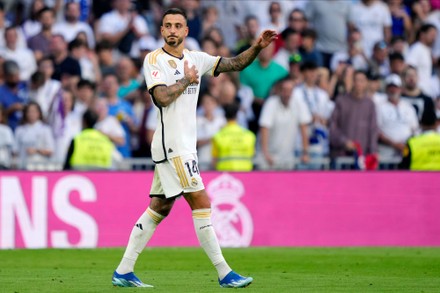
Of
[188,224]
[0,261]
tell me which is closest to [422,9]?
[188,224]

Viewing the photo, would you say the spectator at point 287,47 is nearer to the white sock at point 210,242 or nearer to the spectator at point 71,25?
the spectator at point 71,25

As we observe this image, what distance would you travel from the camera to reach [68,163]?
1864cm

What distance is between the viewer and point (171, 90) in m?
11.0

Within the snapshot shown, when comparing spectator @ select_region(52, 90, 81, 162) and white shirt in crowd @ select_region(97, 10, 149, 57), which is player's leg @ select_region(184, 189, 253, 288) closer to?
spectator @ select_region(52, 90, 81, 162)

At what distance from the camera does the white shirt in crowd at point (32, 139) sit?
19594mm

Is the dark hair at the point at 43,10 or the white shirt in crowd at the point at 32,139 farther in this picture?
the dark hair at the point at 43,10

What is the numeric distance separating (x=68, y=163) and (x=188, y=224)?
2189mm

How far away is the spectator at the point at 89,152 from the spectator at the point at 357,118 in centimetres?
425

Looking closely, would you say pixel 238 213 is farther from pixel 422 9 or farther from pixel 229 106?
pixel 422 9

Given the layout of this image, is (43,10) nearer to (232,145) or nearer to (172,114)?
(232,145)

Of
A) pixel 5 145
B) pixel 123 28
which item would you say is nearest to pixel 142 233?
pixel 5 145

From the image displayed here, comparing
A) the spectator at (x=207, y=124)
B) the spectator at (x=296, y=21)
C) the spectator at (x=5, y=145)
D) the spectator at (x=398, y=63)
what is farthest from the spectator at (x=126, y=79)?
the spectator at (x=398, y=63)

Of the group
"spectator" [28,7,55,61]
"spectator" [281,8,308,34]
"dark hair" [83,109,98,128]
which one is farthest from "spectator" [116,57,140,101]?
"spectator" [281,8,308,34]

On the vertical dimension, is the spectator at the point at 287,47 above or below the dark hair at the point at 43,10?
below
